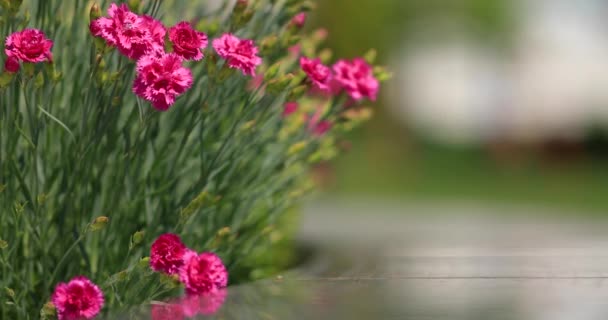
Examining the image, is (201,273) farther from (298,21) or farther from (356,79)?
(298,21)

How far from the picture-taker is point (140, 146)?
4668mm

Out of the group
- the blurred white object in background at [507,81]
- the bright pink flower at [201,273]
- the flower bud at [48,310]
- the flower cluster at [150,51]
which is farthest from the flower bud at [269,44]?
the blurred white object in background at [507,81]

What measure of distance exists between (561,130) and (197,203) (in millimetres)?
21512

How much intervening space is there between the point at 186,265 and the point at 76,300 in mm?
423

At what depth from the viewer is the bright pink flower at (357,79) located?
5078 millimetres

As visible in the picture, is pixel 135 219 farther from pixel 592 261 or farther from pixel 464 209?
pixel 464 209

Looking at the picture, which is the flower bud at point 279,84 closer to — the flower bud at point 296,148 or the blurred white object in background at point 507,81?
the flower bud at point 296,148

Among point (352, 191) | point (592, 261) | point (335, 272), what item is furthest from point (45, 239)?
point (352, 191)

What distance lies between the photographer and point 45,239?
14.8 feet

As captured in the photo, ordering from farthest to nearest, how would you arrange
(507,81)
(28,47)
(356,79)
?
1. (507,81)
2. (356,79)
3. (28,47)

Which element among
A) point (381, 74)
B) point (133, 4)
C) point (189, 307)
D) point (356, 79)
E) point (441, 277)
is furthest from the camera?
point (441, 277)

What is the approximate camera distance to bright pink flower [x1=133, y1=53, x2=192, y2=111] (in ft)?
12.9

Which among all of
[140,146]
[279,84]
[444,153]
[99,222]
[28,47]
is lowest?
[444,153]

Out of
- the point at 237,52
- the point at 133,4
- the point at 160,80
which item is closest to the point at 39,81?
the point at 133,4
